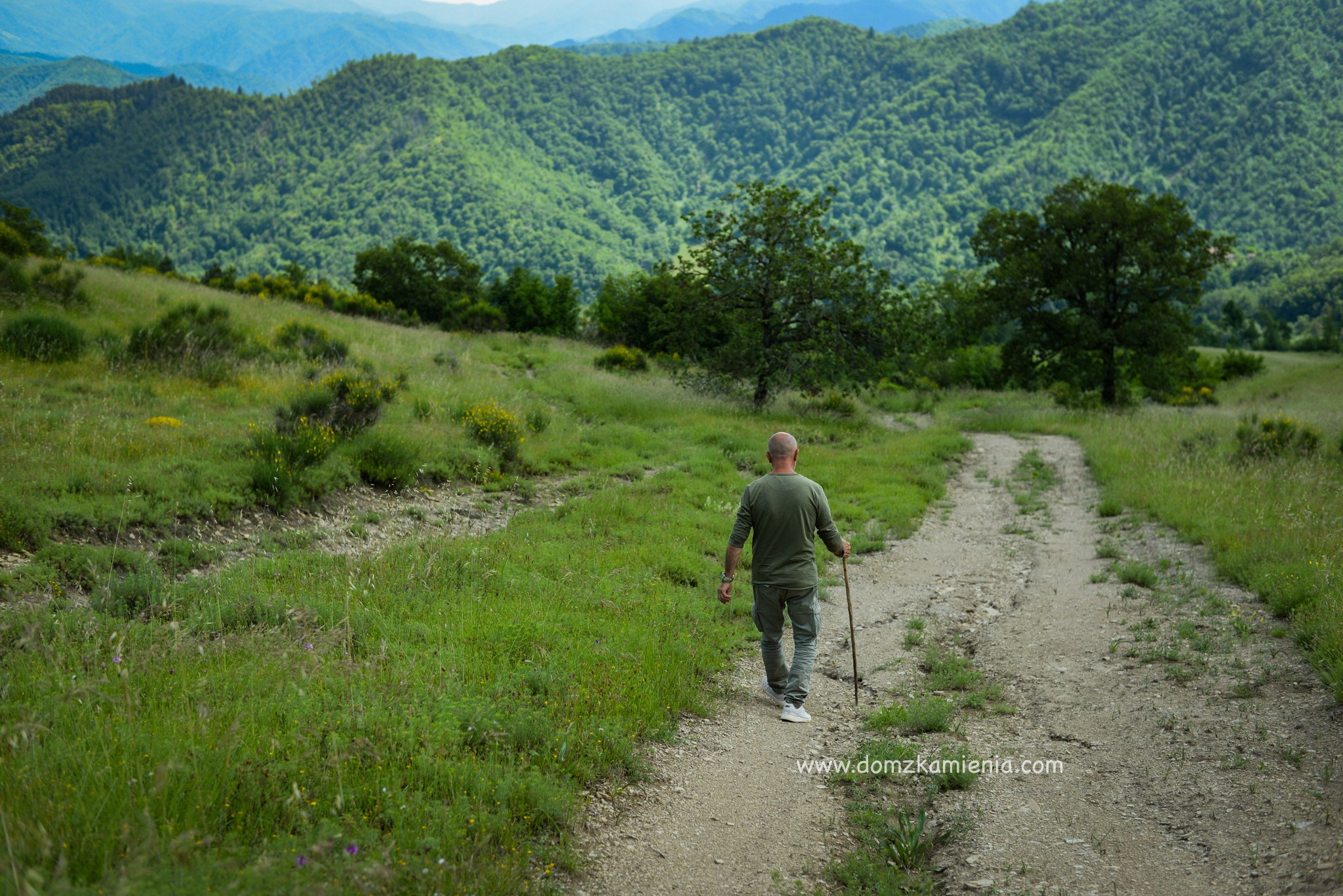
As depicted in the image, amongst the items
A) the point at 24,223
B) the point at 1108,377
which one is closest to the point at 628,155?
the point at 24,223

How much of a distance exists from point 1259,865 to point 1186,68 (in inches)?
8757

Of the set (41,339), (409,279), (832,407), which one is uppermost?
(409,279)

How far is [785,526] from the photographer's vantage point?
569cm

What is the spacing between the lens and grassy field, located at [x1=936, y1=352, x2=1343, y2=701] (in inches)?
277

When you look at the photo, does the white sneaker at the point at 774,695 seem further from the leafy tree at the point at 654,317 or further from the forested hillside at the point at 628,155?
the forested hillside at the point at 628,155

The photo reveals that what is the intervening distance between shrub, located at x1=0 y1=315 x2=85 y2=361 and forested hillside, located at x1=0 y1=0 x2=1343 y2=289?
110516 mm

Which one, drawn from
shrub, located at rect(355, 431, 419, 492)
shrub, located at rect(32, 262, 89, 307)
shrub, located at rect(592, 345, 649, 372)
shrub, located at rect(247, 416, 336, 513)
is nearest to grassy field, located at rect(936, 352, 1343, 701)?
shrub, located at rect(247, 416, 336, 513)

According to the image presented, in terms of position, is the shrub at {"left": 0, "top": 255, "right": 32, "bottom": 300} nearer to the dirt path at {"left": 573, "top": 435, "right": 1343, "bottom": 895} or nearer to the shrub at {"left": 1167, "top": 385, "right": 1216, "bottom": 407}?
the dirt path at {"left": 573, "top": 435, "right": 1343, "bottom": 895}

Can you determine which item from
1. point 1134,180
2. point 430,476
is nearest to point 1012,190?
point 1134,180

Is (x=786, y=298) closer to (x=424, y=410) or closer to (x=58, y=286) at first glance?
(x=424, y=410)

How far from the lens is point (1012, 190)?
144m

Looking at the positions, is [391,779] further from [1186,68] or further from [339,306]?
[1186,68]

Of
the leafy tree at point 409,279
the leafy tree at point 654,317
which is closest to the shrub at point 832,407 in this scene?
the leafy tree at point 654,317

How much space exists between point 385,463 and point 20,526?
4742 millimetres
